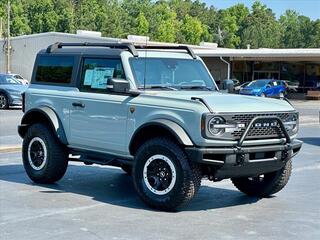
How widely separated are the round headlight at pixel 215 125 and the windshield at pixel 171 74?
135 centimetres

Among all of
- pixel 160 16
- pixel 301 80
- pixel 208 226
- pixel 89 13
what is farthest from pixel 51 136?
pixel 160 16

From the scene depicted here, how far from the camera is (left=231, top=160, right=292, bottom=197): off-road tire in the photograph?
27.5 feet

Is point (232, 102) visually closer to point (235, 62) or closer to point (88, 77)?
point (88, 77)

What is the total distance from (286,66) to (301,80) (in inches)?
75.9

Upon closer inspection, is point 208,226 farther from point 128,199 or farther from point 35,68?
point 35,68

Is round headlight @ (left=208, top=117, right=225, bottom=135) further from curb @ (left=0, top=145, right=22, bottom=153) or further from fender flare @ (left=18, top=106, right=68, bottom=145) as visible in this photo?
curb @ (left=0, top=145, right=22, bottom=153)

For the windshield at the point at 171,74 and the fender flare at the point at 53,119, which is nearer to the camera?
the windshield at the point at 171,74

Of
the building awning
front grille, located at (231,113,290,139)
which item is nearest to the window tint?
front grille, located at (231,113,290,139)

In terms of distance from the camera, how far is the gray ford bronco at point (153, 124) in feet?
23.7

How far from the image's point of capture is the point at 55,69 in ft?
30.2

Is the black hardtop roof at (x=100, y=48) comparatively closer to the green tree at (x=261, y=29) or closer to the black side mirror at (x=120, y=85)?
the black side mirror at (x=120, y=85)

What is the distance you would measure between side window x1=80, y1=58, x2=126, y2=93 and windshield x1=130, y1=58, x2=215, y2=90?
237 millimetres

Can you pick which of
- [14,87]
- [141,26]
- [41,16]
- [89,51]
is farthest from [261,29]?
[89,51]

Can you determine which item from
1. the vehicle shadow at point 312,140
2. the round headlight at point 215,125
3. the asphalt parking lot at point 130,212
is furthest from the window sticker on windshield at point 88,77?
the vehicle shadow at point 312,140
